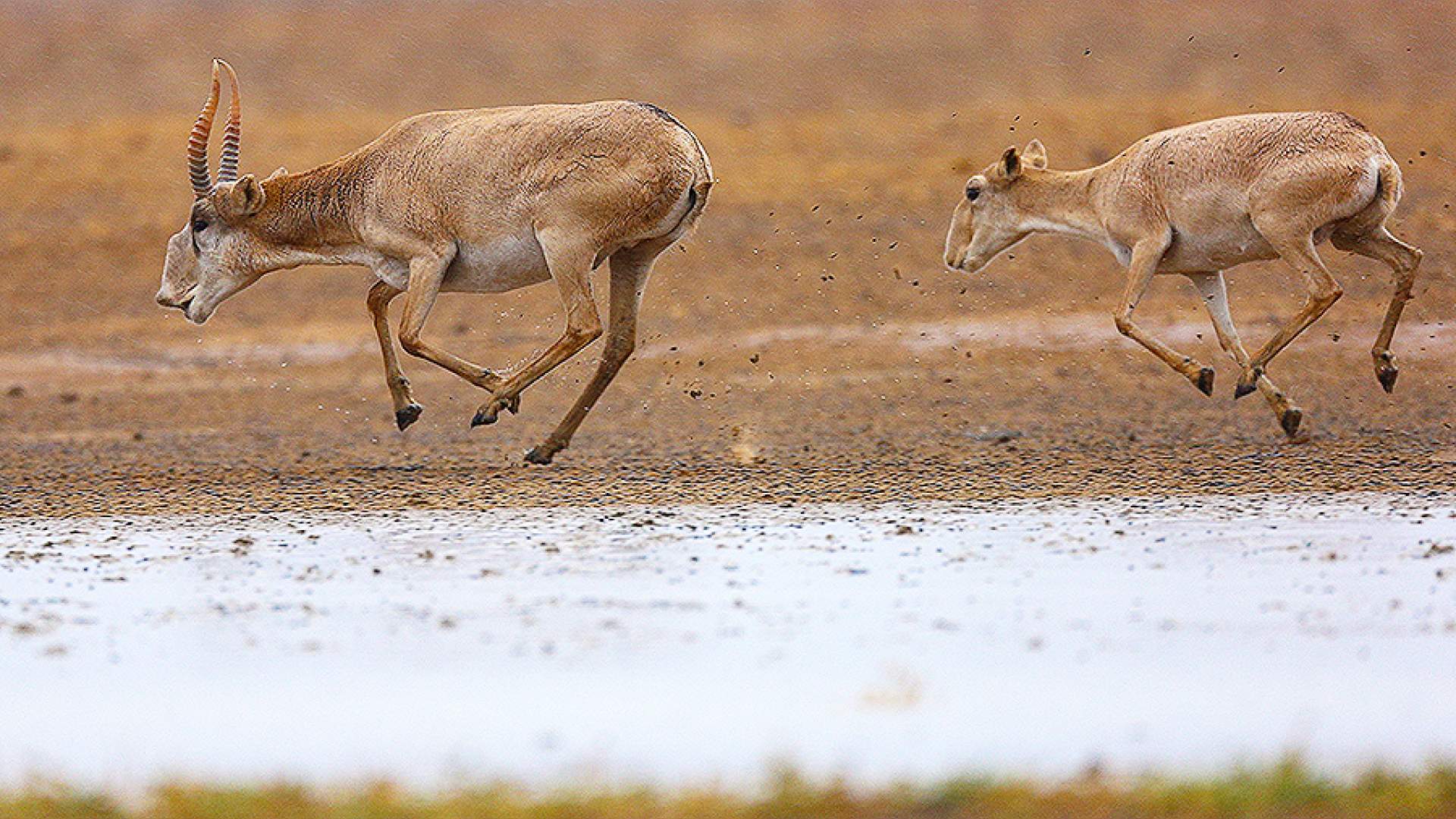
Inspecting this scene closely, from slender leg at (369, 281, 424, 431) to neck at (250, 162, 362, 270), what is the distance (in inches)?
13.3

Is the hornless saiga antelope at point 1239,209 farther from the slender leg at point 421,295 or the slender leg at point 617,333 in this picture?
the slender leg at point 421,295

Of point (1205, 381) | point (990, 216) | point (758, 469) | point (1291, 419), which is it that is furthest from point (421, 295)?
point (1291, 419)

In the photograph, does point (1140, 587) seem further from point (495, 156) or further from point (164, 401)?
point (164, 401)

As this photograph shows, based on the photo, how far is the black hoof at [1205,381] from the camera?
11.0 meters

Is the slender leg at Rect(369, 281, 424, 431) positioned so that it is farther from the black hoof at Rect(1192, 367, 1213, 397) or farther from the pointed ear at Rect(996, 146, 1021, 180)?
the black hoof at Rect(1192, 367, 1213, 397)

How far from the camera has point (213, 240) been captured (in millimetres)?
11305

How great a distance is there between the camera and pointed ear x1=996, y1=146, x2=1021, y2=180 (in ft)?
39.9

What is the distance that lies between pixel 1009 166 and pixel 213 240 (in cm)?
437

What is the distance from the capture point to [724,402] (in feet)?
47.4

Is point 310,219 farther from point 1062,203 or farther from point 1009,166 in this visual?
point 1062,203

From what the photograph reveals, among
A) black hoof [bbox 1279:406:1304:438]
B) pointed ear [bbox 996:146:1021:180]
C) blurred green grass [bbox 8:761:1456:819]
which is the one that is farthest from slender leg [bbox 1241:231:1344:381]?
Answer: blurred green grass [bbox 8:761:1456:819]

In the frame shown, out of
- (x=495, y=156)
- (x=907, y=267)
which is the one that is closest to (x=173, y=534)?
(x=495, y=156)

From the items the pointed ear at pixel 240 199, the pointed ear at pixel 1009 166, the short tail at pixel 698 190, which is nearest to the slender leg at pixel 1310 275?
the pointed ear at pixel 1009 166

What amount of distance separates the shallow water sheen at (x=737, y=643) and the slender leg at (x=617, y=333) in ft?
5.86
